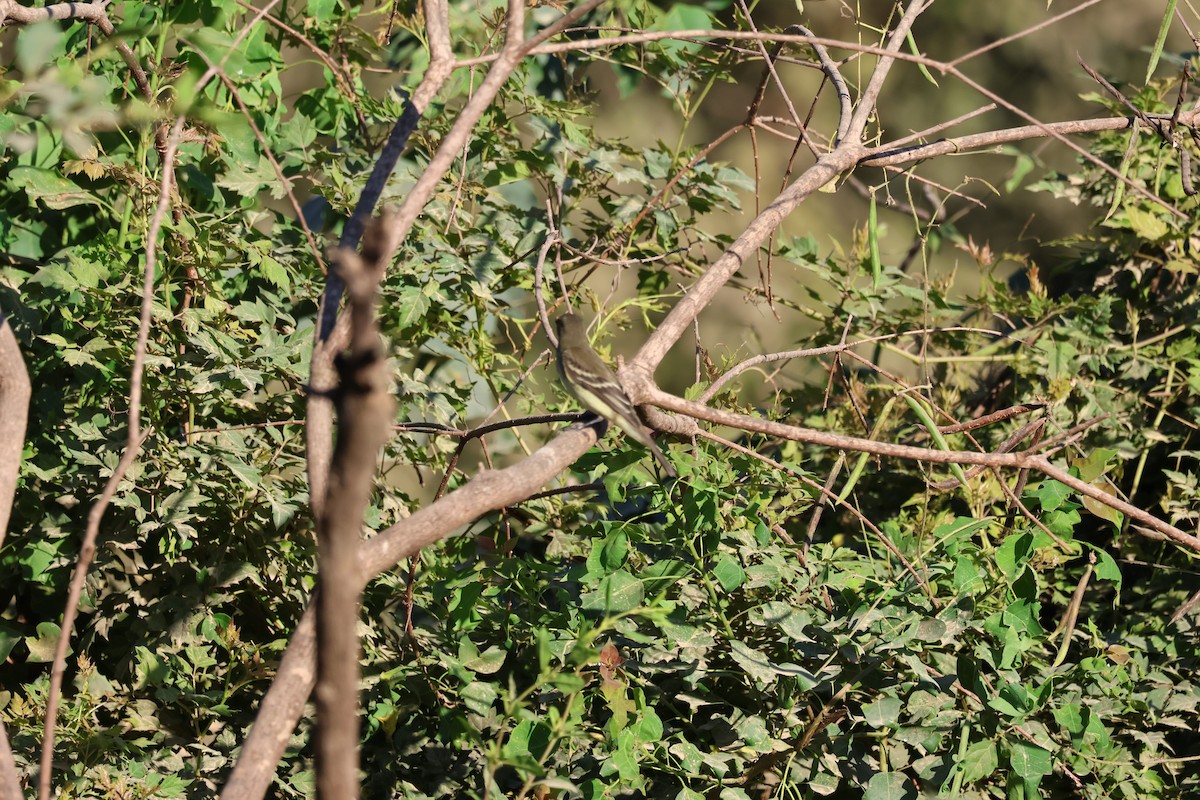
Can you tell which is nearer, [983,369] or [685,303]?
[685,303]

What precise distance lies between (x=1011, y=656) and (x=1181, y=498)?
1577 mm

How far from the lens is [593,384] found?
2.88 m

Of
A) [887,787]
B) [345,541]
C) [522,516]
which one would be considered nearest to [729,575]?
[887,787]

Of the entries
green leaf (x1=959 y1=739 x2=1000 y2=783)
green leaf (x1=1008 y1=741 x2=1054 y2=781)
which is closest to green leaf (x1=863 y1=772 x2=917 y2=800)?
green leaf (x1=959 y1=739 x2=1000 y2=783)

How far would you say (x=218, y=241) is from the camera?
2.90 meters

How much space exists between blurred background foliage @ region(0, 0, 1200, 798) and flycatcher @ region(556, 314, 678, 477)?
0.11 m

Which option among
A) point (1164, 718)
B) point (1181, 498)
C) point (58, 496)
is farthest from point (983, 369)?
point (58, 496)

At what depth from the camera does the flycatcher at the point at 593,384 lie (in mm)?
2484

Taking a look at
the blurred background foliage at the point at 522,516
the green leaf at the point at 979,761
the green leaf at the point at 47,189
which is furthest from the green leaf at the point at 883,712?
the green leaf at the point at 47,189

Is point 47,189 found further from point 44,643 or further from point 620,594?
point 620,594

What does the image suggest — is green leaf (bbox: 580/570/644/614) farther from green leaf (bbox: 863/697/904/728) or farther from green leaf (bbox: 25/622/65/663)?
green leaf (bbox: 25/622/65/663)

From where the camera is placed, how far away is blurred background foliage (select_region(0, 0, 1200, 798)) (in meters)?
2.40

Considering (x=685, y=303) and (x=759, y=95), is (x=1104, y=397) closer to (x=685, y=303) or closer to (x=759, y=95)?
(x=759, y=95)

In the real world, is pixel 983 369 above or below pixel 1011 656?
below
